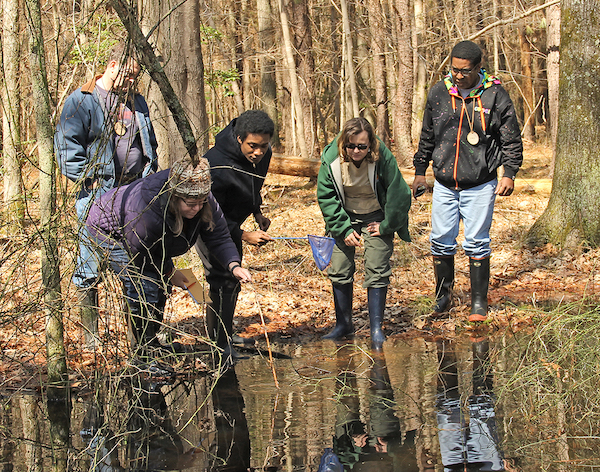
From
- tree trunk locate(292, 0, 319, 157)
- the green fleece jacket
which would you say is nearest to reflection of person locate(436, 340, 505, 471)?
the green fleece jacket

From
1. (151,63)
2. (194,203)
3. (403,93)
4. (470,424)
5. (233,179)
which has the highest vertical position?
(403,93)

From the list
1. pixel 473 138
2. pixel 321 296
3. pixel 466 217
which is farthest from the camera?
pixel 321 296

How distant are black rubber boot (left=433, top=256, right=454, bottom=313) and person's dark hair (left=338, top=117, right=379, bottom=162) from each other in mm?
1434

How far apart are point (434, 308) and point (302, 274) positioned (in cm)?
231

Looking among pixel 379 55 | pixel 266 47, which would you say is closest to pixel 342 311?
pixel 379 55

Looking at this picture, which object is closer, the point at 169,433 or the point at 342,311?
the point at 169,433

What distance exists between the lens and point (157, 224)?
14.1 feet

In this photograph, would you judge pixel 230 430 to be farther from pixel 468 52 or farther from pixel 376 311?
pixel 468 52

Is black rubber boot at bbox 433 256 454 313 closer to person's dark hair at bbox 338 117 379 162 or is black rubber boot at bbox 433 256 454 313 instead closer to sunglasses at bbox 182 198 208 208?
person's dark hair at bbox 338 117 379 162

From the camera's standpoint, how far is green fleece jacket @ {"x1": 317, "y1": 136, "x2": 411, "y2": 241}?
5.33 m

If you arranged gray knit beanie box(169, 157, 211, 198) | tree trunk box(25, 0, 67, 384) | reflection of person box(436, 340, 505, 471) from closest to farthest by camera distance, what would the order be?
reflection of person box(436, 340, 505, 471), tree trunk box(25, 0, 67, 384), gray knit beanie box(169, 157, 211, 198)

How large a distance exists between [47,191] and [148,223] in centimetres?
67

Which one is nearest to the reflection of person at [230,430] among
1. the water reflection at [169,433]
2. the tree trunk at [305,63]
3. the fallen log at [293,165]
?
the water reflection at [169,433]

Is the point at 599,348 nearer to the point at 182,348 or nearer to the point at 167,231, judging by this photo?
the point at 167,231
